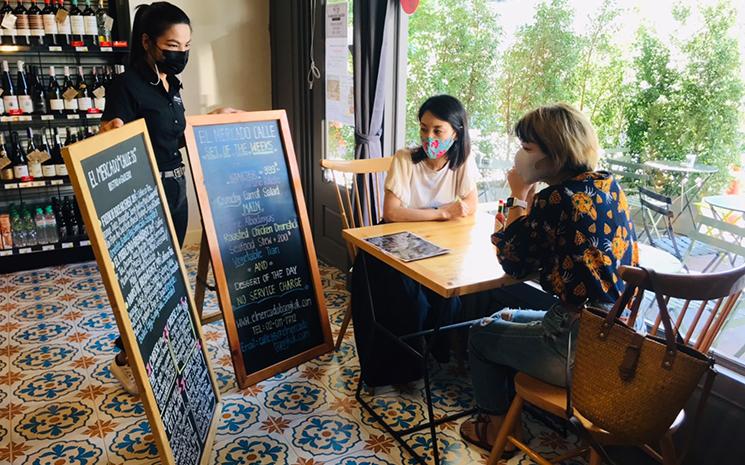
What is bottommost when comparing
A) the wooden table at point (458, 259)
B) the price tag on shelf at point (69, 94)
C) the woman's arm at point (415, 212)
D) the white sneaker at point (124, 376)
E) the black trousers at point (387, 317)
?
the white sneaker at point (124, 376)

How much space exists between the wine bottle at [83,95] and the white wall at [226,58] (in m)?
0.67

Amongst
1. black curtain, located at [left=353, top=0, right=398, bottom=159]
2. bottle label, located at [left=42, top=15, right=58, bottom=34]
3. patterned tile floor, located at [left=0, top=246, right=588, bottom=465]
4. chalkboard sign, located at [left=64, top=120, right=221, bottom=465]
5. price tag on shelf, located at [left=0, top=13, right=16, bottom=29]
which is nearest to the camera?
chalkboard sign, located at [left=64, top=120, right=221, bottom=465]

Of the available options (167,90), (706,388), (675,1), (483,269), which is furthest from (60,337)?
(675,1)

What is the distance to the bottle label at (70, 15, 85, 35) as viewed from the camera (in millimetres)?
3600

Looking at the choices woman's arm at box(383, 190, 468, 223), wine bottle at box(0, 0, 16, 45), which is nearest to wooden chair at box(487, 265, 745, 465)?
woman's arm at box(383, 190, 468, 223)

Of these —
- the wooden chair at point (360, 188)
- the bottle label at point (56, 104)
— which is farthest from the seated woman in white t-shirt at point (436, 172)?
the bottle label at point (56, 104)

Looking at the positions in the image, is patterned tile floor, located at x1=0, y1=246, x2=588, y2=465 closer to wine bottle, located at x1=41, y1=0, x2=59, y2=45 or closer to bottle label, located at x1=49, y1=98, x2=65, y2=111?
bottle label, located at x1=49, y1=98, x2=65, y2=111

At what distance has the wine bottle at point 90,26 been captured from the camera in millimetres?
3645

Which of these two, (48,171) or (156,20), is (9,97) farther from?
(156,20)

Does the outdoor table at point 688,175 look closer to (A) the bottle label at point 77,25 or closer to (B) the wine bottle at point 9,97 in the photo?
(A) the bottle label at point 77,25

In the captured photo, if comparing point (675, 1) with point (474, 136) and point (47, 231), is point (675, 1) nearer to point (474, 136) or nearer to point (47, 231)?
point (474, 136)

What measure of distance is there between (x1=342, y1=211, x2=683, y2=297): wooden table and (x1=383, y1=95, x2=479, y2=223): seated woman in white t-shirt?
83 mm

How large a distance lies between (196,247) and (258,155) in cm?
218

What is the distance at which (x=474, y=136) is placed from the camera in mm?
2973
